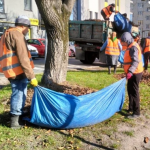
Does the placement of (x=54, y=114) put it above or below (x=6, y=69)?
below

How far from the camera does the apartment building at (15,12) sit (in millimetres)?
24391

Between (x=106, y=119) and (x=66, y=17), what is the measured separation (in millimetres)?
Answer: 2951

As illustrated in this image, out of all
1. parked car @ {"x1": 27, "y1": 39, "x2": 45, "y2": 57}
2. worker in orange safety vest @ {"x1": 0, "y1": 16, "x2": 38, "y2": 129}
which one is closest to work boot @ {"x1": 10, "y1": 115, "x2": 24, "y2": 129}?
worker in orange safety vest @ {"x1": 0, "y1": 16, "x2": 38, "y2": 129}

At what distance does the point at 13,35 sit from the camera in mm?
3639

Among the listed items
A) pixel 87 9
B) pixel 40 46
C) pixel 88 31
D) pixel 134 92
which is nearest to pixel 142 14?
pixel 87 9

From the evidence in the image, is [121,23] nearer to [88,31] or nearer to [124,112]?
[88,31]

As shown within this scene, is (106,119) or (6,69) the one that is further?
(106,119)

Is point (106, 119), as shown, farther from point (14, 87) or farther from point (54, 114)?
point (14, 87)

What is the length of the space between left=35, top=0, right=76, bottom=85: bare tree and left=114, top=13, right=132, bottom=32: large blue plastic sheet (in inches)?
191

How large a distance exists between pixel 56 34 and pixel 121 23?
5.57 metres

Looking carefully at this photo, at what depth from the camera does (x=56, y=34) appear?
6.15 m

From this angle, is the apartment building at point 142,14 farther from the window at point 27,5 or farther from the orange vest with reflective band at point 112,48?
the orange vest with reflective band at point 112,48

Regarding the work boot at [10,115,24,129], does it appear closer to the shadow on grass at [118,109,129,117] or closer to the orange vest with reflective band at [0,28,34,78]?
the orange vest with reflective band at [0,28,34,78]

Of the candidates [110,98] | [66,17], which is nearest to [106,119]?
[110,98]
